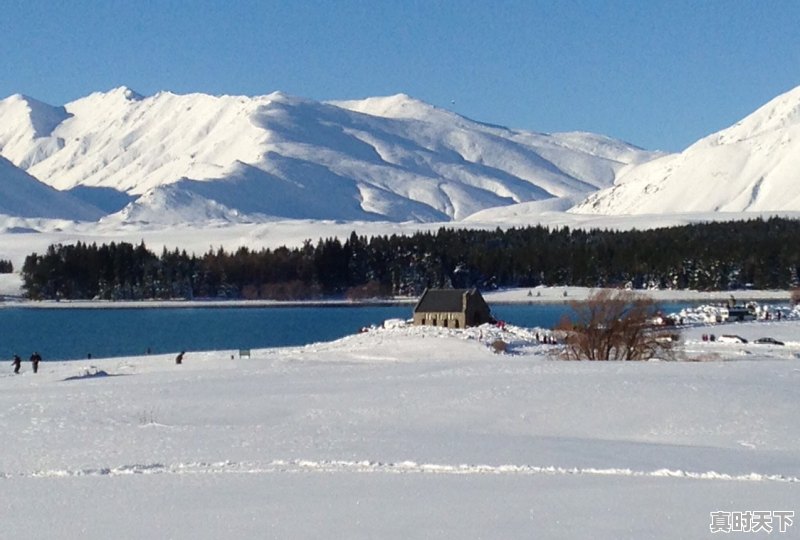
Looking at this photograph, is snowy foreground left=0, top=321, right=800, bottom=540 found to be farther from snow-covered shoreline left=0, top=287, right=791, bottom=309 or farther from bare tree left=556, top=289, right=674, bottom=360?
snow-covered shoreline left=0, top=287, right=791, bottom=309

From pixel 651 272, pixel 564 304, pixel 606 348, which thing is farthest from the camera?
pixel 651 272

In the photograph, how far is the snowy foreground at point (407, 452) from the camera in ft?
49.3

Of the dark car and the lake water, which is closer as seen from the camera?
the dark car

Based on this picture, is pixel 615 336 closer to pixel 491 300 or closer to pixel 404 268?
pixel 491 300

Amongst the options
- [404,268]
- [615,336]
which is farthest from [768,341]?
[404,268]

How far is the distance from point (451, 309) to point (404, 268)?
273 feet

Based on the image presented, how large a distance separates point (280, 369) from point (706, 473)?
23969mm

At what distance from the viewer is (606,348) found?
43812 millimetres

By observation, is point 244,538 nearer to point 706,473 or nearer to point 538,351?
point 706,473

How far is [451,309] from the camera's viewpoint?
6744 cm

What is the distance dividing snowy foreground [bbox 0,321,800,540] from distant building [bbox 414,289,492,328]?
2895cm

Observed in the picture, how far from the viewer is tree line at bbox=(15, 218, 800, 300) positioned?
13812 centimetres

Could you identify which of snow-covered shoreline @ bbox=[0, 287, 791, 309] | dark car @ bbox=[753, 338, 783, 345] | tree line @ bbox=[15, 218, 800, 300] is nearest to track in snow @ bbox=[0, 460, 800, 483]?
dark car @ bbox=[753, 338, 783, 345]

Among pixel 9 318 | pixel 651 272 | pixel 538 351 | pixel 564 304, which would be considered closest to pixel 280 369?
pixel 538 351
